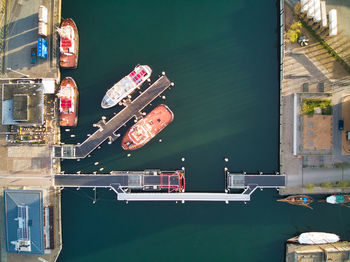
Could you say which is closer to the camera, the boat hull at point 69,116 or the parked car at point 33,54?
the parked car at point 33,54

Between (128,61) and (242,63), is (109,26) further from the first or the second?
(242,63)

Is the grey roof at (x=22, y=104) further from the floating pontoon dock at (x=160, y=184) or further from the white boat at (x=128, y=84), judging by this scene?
the white boat at (x=128, y=84)

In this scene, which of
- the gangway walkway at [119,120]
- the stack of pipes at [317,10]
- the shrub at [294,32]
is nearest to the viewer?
the stack of pipes at [317,10]

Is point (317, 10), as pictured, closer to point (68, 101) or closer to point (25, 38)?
point (68, 101)

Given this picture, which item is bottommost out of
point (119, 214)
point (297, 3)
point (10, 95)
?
point (119, 214)

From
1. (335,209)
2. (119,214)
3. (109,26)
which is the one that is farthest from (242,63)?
(119,214)

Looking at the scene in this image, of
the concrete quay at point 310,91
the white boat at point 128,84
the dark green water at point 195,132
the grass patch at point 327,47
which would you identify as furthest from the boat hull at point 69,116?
the grass patch at point 327,47
